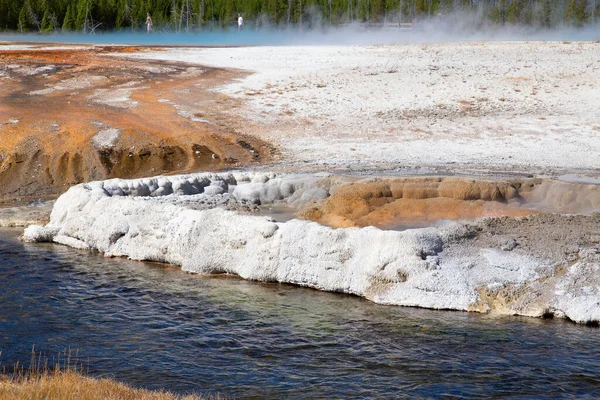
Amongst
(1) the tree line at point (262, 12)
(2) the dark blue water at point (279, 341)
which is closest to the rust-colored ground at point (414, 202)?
(2) the dark blue water at point (279, 341)

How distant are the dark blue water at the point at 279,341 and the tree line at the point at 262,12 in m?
40.8

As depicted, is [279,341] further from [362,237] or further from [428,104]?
[428,104]

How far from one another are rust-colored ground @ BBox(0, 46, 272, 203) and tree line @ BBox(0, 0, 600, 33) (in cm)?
2472

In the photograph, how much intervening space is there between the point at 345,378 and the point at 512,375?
1.50 metres

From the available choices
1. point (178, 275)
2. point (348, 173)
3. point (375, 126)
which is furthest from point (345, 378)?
point (375, 126)

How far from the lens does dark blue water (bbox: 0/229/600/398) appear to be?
22.3ft

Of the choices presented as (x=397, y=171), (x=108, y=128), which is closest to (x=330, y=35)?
(x=108, y=128)

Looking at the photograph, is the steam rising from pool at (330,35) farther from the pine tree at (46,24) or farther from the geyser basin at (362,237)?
the geyser basin at (362,237)

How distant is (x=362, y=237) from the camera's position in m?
9.72

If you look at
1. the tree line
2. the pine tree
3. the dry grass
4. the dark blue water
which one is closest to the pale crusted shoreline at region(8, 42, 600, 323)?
the dark blue water

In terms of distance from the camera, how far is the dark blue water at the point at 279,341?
679cm

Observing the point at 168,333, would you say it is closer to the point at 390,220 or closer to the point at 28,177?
the point at 390,220

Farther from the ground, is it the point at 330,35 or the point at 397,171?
the point at 330,35

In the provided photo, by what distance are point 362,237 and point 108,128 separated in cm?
1051
